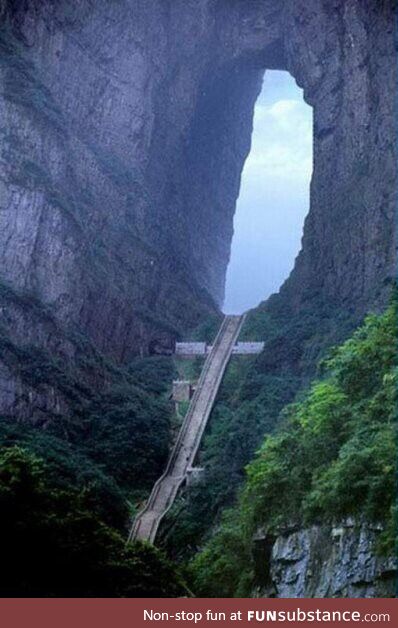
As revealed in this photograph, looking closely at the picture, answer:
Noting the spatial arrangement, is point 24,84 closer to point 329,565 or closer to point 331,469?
point 331,469

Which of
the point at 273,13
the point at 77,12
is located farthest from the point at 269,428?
the point at 273,13

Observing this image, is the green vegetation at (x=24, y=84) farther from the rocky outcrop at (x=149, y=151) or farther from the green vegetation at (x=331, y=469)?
the green vegetation at (x=331, y=469)

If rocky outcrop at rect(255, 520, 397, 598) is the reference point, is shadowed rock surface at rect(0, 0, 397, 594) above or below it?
above

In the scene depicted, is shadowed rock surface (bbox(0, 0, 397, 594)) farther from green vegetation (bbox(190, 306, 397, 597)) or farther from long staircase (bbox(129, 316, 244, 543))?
green vegetation (bbox(190, 306, 397, 597))

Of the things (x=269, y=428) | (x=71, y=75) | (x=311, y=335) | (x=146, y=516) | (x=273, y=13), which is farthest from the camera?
(x=273, y=13)

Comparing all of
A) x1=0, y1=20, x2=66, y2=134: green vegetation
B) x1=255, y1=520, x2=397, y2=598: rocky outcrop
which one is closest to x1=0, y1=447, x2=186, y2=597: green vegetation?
x1=255, y1=520, x2=397, y2=598: rocky outcrop

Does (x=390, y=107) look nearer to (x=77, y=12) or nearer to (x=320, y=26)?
(x=320, y=26)
